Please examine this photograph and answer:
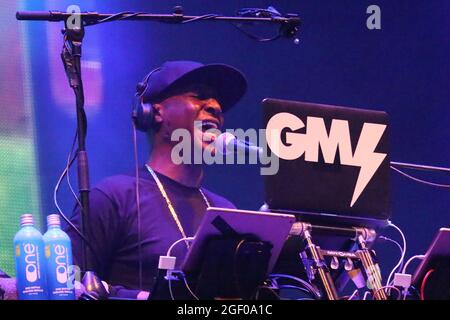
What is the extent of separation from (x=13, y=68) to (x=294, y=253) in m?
1.28

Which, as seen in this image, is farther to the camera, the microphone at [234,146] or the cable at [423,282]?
the microphone at [234,146]

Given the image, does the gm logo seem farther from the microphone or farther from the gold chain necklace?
the gold chain necklace

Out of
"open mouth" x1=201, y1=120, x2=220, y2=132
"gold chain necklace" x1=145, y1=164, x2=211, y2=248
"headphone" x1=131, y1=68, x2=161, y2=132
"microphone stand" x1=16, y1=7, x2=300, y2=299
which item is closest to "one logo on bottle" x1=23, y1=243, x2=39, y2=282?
"microphone stand" x1=16, y1=7, x2=300, y2=299

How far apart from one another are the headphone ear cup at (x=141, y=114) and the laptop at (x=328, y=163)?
0.66 m

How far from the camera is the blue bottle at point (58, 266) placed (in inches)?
95.7

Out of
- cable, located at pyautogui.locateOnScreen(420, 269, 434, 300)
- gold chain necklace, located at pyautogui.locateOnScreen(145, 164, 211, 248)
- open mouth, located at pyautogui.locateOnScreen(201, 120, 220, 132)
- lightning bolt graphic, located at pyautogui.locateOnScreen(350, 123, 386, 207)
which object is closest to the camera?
cable, located at pyautogui.locateOnScreen(420, 269, 434, 300)

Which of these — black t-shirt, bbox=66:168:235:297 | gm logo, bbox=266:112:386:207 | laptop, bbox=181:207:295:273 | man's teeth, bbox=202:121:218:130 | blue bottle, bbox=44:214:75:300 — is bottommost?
black t-shirt, bbox=66:168:235:297

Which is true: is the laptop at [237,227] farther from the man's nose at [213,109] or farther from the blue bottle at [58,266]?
the man's nose at [213,109]

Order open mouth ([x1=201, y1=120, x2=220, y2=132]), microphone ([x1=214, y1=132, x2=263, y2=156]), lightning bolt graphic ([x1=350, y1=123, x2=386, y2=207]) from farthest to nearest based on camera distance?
1. open mouth ([x1=201, y1=120, x2=220, y2=132])
2. microphone ([x1=214, y1=132, x2=263, y2=156])
3. lightning bolt graphic ([x1=350, y1=123, x2=386, y2=207])

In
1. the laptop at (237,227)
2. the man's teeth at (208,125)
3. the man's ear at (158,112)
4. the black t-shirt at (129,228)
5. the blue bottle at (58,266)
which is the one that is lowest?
the black t-shirt at (129,228)

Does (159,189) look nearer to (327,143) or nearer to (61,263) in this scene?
(327,143)

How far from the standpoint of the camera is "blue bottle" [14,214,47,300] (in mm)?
2398

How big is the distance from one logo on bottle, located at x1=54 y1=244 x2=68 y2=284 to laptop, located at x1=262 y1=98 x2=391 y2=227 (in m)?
0.53

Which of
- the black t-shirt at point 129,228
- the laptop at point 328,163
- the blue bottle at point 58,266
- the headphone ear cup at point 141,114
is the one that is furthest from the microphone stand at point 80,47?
the laptop at point 328,163
